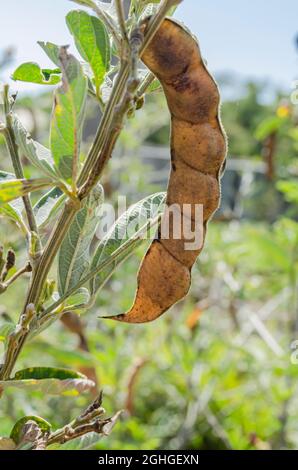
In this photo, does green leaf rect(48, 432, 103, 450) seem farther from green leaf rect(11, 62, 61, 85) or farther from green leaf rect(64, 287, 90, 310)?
green leaf rect(11, 62, 61, 85)

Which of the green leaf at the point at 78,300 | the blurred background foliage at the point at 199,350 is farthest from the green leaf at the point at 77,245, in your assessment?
the blurred background foliage at the point at 199,350

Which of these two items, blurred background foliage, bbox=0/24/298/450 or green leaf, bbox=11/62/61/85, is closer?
green leaf, bbox=11/62/61/85

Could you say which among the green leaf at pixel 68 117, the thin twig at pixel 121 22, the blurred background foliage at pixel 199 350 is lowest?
the blurred background foliage at pixel 199 350

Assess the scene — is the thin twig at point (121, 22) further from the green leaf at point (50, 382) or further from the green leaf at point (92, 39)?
the green leaf at point (50, 382)

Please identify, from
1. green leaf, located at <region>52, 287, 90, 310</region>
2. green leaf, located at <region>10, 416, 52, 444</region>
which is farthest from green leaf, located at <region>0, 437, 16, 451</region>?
green leaf, located at <region>52, 287, 90, 310</region>
